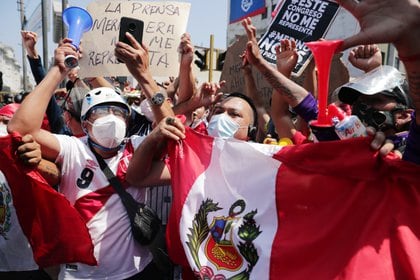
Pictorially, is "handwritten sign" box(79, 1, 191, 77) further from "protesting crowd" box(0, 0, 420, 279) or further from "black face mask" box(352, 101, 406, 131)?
"black face mask" box(352, 101, 406, 131)

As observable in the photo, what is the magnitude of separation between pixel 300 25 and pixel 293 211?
1590 millimetres

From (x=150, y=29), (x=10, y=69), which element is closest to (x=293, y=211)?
(x=150, y=29)

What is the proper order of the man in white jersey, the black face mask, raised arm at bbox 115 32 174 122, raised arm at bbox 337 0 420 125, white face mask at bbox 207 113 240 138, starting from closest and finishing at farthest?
1. raised arm at bbox 337 0 420 125
2. the black face mask
3. the man in white jersey
4. raised arm at bbox 115 32 174 122
5. white face mask at bbox 207 113 240 138

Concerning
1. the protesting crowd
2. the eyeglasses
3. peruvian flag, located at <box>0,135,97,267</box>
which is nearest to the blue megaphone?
the protesting crowd

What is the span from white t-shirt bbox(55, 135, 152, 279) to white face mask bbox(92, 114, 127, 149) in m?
0.12

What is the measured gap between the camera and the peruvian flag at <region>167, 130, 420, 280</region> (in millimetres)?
1389

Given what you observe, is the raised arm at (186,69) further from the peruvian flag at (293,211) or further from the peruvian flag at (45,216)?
the peruvian flag at (45,216)

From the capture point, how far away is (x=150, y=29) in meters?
2.96

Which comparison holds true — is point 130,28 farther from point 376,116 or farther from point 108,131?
point 376,116

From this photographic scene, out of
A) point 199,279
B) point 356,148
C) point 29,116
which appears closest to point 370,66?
point 356,148

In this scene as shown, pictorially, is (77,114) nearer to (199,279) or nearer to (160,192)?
(160,192)

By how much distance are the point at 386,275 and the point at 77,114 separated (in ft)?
7.22

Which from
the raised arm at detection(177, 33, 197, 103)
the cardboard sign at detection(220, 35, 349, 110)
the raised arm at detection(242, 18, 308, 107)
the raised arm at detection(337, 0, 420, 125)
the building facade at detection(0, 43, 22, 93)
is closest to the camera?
the raised arm at detection(337, 0, 420, 125)

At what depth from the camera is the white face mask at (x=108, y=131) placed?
6.85ft
